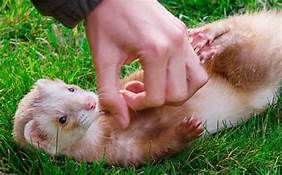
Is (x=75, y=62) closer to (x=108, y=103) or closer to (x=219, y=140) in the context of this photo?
(x=219, y=140)

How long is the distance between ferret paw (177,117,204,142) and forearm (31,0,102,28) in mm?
861

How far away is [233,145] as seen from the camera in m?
3.38

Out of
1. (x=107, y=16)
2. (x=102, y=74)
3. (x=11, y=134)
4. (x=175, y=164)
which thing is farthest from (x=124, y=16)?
(x=11, y=134)

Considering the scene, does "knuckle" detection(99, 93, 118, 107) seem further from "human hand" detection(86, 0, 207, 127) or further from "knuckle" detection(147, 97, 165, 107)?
"knuckle" detection(147, 97, 165, 107)

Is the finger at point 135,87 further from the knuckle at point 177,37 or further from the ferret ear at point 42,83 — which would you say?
the knuckle at point 177,37

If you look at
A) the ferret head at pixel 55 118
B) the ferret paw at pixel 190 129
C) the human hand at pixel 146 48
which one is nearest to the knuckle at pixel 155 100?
the human hand at pixel 146 48

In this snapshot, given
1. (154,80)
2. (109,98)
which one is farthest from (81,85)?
(154,80)

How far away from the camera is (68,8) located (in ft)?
8.23

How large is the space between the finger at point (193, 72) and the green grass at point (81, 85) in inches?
28.6

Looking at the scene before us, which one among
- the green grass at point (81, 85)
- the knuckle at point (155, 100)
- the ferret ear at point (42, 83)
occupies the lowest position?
the green grass at point (81, 85)

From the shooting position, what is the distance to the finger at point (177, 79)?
7.99 feet

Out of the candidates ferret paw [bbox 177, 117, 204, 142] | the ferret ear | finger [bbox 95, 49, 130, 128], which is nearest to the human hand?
finger [bbox 95, 49, 130, 128]

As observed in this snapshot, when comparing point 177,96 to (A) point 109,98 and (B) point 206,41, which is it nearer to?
Result: (A) point 109,98

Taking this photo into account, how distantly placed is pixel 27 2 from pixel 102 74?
7.64 ft
